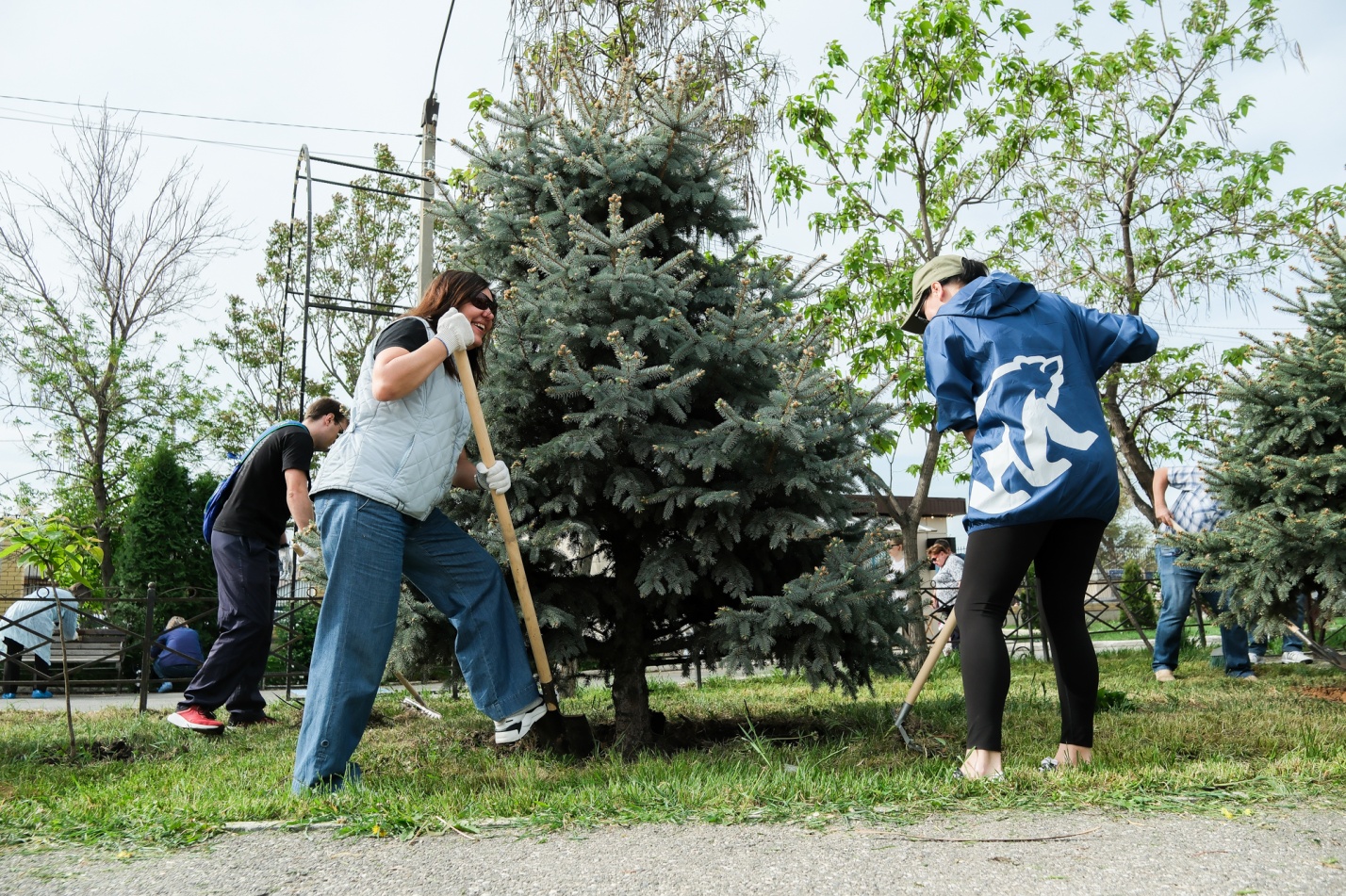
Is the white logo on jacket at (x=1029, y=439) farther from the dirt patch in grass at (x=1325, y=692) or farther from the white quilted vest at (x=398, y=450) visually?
the dirt patch in grass at (x=1325, y=692)

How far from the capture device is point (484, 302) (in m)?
3.58

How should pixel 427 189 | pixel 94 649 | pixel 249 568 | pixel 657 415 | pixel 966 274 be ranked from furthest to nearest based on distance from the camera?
pixel 427 189 < pixel 94 649 < pixel 249 568 < pixel 657 415 < pixel 966 274

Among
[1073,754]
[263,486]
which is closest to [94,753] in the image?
[263,486]

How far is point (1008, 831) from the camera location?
2.33m

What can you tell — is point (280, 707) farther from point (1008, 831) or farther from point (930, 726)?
point (1008, 831)

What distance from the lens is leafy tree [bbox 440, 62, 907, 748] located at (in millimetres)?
3615

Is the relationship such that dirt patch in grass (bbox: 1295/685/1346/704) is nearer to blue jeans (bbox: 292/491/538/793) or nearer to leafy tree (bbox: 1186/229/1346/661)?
leafy tree (bbox: 1186/229/1346/661)

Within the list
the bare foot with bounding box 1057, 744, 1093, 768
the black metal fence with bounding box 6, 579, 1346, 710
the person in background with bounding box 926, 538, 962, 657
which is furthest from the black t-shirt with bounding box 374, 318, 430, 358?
the person in background with bounding box 926, 538, 962, 657

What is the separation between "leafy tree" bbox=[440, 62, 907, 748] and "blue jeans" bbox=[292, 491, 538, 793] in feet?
0.89

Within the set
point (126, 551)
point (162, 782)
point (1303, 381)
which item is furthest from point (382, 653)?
point (126, 551)

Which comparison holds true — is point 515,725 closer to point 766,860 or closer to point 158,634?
point 766,860

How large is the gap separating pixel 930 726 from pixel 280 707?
453cm

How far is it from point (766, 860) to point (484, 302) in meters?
2.21

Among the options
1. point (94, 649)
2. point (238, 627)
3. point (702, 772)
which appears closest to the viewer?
point (702, 772)
